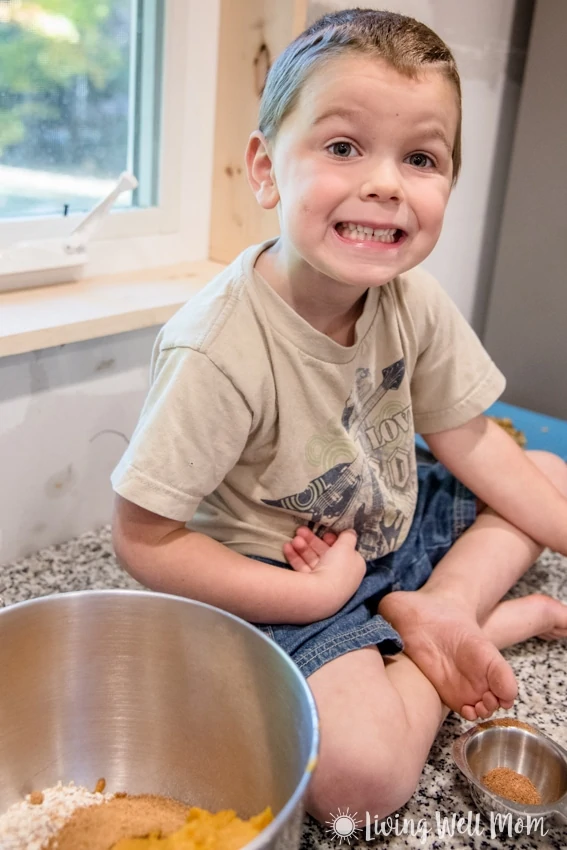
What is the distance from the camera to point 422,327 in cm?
91

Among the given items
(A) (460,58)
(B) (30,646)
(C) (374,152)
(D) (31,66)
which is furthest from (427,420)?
(A) (460,58)

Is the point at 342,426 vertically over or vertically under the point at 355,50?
under

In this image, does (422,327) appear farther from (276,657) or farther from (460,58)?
(460,58)

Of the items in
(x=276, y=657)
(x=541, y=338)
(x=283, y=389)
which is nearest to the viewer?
(x=276, y=657)

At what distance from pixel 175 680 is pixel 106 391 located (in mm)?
447

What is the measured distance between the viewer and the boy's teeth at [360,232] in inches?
28.5

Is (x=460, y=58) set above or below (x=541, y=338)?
above

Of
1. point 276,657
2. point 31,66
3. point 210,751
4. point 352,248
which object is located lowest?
point 210,751

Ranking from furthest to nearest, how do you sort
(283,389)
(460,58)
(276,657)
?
(460,58)
(283,389)
(276,657)

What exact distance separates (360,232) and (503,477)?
383 mm

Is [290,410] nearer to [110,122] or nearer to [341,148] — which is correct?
[341,148]

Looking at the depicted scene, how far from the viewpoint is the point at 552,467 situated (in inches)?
42.6

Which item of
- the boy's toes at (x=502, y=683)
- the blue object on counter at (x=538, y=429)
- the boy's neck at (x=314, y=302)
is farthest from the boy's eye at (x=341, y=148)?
the blue object on counter at (x=538, y=429)

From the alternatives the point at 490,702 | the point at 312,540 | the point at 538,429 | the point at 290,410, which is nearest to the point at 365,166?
the point at 290,410
